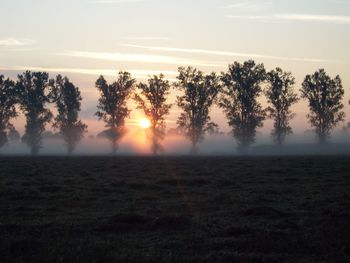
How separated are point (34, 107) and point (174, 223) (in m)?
99.6

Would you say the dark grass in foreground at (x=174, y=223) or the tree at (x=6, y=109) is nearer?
the dark grass in foreground at (x=174, y=223)

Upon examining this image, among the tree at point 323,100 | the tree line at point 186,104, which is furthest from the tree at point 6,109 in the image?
the tree at point 323,100

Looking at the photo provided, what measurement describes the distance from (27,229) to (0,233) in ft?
2.81

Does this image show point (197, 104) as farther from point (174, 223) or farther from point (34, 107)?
point (174, 223)

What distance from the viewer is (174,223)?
16.3 meters

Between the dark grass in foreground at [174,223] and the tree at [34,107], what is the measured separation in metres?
85.1

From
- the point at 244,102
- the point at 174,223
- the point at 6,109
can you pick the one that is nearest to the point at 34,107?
the point at 6,109

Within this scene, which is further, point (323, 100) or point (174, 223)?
point (323, 100)

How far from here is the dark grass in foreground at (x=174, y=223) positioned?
12.2m

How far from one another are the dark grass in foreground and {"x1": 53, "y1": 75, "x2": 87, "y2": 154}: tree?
85.1 meters

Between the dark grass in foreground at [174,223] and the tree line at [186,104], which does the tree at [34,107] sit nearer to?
the tree line at [186,104]

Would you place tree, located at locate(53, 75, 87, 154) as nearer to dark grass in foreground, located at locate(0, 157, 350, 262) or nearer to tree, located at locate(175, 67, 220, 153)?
tree, located at locate(175, 67, 220, 153)

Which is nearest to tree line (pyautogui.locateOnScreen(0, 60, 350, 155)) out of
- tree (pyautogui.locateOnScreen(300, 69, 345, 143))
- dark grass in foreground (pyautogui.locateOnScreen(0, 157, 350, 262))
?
tree (pyautogui.locateOnScreen(300, 69, 345, 143))

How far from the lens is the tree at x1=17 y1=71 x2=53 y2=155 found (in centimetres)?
11136
